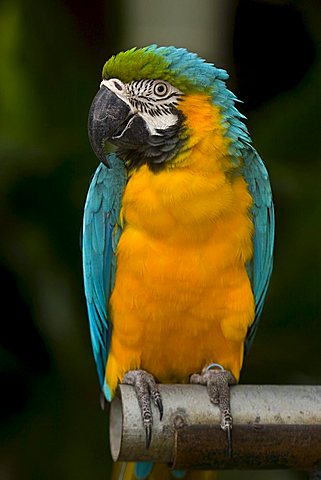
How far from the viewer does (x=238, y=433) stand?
1.32m

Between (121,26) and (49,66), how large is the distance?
0.72 ft

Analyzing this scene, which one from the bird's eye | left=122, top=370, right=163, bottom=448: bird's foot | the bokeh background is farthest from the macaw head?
the bokeh background

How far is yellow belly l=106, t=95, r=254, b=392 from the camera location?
1.52 meters

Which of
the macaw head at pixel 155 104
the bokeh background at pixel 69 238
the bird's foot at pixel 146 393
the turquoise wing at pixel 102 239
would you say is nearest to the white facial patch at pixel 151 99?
the macaw head at pixel 155 104

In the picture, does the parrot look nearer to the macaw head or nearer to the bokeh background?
the macaw head

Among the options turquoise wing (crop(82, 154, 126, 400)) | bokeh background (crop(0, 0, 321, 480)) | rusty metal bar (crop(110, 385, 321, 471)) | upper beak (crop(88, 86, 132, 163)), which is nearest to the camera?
rusty metal bar (crop(110, 385, 321, 471))

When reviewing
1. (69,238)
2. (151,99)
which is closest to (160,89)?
(151,99)

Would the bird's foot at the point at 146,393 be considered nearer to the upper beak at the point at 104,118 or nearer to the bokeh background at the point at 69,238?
the upper beak at the point at 104,118

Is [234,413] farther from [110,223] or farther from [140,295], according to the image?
[110,223]

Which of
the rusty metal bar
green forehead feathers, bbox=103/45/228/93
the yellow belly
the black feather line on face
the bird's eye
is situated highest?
green forehead feathers, bbox=103/45/228/93

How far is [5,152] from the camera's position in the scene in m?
2.13

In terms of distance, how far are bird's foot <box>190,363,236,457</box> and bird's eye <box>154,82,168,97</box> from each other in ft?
1.65

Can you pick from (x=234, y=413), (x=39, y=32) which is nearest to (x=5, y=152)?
(x=39, y=32)

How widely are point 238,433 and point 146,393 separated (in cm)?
20
